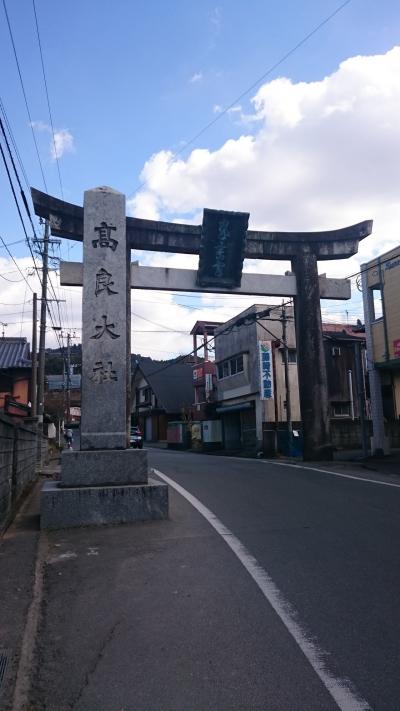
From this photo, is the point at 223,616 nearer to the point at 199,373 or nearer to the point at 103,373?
the point at 103,373

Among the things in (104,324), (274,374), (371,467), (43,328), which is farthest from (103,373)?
(274,374)

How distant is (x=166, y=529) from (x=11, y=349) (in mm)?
22472

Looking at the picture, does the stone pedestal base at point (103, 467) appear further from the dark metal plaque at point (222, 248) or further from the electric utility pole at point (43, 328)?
the electric utility pole at point (43, 328)

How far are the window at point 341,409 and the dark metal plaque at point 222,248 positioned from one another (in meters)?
18.2

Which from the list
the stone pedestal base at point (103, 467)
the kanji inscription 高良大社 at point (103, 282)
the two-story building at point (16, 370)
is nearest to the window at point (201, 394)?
the two-story building at point (16, 370)

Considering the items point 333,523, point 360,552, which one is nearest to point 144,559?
point 360,552

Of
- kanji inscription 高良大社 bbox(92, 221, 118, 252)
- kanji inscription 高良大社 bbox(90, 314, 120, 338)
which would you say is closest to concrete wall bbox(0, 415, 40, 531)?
kanji inscription 高良大社 bbox(90, 314, 120, 338)

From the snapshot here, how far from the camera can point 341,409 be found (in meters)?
36.0

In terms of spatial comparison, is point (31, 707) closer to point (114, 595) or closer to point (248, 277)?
point (114, 595)

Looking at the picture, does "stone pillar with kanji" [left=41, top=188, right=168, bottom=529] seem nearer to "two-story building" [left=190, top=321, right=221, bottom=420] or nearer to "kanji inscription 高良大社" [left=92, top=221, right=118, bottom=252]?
"kanji inscription 高良大社" [left=92, top=221, right=118, bottom=252]

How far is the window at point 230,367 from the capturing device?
38391 mm

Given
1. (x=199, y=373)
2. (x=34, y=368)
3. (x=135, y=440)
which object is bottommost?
(x=135, y=440)

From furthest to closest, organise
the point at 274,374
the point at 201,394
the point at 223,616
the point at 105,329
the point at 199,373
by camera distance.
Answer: the point at 201,394 < the point at 199,373 < the point at 274,374 < the point at 105,329 < the point at 223,616

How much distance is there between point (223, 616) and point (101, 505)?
14.2 feet
